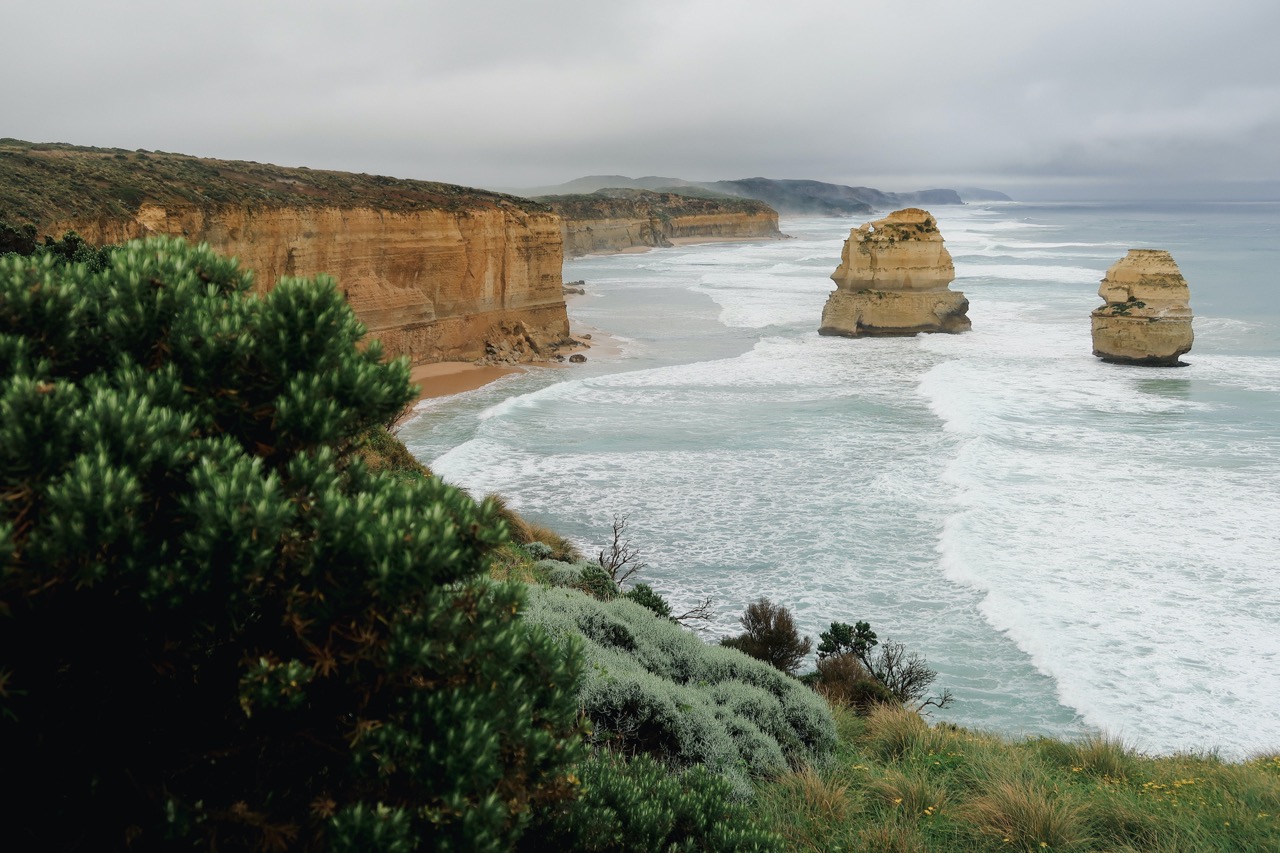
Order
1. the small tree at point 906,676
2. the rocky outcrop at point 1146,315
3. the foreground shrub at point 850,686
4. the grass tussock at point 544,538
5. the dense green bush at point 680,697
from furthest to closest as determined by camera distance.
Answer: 1. the rocky outcrop at point 1146,315
2. the grass tussock at point 544,538
3. the small tree at point 906,676
4. the foreground shrub at point 850,686
5. the dense green bush at point 680,697

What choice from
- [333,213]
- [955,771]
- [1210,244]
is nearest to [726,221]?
[1210,244]

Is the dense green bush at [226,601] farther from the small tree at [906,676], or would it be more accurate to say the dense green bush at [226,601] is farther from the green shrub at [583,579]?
the small tree at [906,676]

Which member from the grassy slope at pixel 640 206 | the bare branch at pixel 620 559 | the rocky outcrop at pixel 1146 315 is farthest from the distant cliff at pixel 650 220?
the bare branch at pixel 620 559

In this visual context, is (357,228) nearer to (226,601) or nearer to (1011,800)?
(1011,800)

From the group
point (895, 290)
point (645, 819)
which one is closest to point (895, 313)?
point (895, 290)

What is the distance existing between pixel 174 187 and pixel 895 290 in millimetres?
31735

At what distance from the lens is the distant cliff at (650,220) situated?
112 meters

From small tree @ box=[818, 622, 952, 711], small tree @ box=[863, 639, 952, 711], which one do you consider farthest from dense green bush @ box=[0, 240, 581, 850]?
small tree @ box=[818, 622, 952, 711]

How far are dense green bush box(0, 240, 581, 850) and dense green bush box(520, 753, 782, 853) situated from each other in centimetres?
89

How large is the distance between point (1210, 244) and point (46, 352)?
12894 centimetres

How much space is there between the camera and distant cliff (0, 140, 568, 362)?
25641mm

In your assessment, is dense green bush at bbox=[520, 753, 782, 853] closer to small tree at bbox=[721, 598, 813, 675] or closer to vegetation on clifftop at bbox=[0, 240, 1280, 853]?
vegetation on clifftop at bbox=[0, 240, 1280, 853]

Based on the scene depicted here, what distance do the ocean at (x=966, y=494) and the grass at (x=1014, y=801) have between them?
3.06m

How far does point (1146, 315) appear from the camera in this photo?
119 feet
